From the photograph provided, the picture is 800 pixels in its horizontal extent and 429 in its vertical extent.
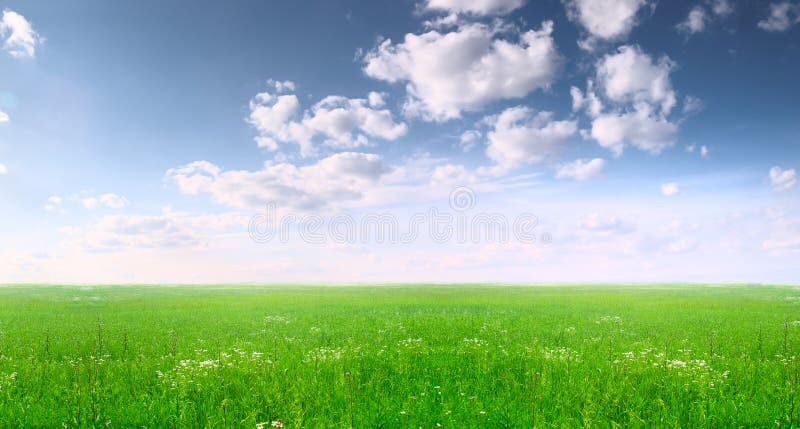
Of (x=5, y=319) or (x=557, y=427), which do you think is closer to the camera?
(x=557, y=427)

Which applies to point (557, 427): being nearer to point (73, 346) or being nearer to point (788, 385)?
point (788, 385)

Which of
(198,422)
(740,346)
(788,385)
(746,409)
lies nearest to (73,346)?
(198,422)

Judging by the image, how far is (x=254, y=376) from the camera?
10.4 metres

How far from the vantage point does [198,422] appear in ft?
26.3

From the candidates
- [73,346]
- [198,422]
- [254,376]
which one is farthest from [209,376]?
[73,346]

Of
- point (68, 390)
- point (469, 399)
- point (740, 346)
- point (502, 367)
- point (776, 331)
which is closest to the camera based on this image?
point (469, 399)

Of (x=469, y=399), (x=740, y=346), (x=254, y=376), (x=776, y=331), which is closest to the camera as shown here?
(x=469, y=399)

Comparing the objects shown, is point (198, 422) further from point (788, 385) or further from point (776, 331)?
point (776, 331)

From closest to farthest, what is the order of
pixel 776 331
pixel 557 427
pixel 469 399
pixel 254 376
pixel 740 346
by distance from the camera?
pixel 557 427
pixel 469 399
pixel 254 376
pixel 740 346
pixel 776 331

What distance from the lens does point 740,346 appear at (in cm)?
1562

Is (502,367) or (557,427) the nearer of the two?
(557,427)

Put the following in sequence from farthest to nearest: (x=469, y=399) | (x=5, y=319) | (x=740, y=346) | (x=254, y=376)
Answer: (x=5, y=319), (x=740, y=346), (x=254, y=376), (x=469, y=399)

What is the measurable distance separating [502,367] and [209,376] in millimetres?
7242

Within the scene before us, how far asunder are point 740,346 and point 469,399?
503 inches
